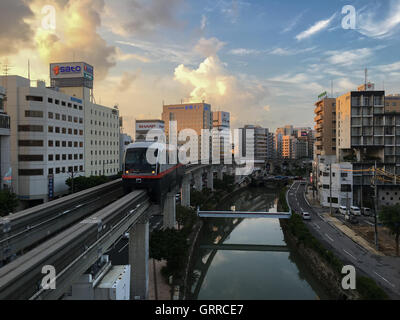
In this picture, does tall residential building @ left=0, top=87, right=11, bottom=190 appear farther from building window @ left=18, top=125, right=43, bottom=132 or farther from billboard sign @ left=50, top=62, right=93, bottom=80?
billboard sign @ left=50, top=62, right=93, bottom=80

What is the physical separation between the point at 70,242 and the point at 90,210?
8.12 meters

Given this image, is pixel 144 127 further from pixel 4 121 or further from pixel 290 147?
pixel 290 147

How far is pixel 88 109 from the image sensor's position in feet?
154

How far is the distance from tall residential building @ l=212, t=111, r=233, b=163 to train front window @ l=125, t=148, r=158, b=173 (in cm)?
7061

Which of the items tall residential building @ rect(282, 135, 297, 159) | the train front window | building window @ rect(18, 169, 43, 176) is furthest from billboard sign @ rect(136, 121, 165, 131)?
tall residential building @ rect(282, 135, 297, 159)

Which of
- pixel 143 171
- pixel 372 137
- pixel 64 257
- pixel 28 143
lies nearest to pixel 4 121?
pixel 28 143

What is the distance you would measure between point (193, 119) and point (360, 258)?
75.4 metres

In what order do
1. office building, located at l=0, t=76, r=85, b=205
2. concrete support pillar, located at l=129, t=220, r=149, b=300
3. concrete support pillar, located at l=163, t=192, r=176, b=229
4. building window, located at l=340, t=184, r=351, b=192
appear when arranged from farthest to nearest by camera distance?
building window, located at l=340, t=184, r=351, b=192, office building, located at l=0, t=76, r=85, b=205, concrete support pillar, located at l=163, t=192, r=176, b=229, concrete support pillar, located at l=129, t=220, r=149, b=300

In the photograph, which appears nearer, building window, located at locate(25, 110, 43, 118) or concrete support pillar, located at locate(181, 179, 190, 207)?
building window, located at locate(25, 110, 43, 118)

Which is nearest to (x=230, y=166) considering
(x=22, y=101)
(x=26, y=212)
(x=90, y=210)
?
(x=22, y=101)

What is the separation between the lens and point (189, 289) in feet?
63.2

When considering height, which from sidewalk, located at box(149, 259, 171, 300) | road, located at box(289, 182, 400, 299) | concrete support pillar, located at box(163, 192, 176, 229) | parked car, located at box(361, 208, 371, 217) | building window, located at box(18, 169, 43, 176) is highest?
building window, located at box(18, 169, 43, 176)

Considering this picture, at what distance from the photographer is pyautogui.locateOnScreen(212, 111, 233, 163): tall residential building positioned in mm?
89562
